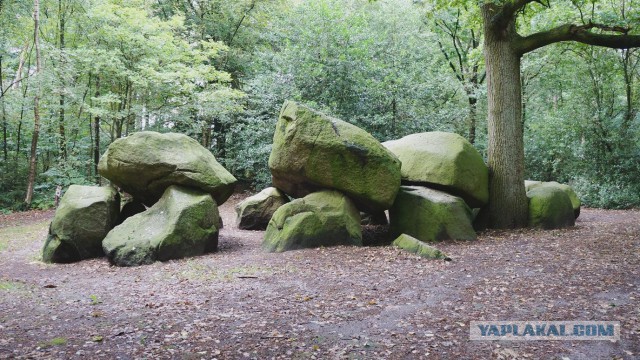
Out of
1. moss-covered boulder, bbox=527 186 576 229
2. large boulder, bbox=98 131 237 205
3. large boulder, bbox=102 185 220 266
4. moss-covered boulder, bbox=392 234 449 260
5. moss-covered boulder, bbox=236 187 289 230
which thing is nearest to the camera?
moss-covered boulder, bbox=392 234 449 260

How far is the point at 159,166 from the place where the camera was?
9.38 meters

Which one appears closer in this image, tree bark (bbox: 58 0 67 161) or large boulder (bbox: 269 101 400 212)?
large boulder (bbox: 269 101 400 212)

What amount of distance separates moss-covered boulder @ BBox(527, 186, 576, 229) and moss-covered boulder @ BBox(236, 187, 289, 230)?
262 inches

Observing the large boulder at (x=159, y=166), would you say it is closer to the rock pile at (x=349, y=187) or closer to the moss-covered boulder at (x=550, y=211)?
the rock pile at (x=349, y=187)

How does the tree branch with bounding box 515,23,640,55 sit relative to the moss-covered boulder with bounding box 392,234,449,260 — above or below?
above

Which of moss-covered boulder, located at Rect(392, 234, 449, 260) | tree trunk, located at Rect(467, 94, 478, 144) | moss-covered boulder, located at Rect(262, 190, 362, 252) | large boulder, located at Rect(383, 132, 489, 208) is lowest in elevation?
moss-covered boulder, located at Rect(392, 234, 449, 260)

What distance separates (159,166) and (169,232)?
1.71 m

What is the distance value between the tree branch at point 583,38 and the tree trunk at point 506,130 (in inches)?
14.9

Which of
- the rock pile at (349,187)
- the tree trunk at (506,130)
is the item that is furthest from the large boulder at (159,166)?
the tree trunk at (506,130)

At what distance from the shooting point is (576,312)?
4730 mm

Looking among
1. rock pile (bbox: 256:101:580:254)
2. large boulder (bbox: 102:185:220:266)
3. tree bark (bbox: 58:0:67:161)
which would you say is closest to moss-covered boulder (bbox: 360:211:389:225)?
rock pile (bbox: 256:101:580:254)

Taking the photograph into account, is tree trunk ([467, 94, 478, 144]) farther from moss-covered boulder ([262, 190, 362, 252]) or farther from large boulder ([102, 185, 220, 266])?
large boulder ([102, 185, 220, 266])

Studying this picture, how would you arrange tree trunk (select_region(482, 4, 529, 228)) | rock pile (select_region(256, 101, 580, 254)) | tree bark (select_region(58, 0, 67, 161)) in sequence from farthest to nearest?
tree bark (select_region(58, 0, 67, 161))
tree trunk (select_region(482, 4, 529, 228))
rock pile (select_region(256, 101, 580, 254))

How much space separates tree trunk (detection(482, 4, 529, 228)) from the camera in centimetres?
1043
